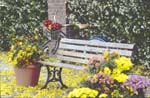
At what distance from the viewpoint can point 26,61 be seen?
6.70 metres

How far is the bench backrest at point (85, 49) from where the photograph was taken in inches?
235

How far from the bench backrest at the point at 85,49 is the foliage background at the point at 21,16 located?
11.7ft

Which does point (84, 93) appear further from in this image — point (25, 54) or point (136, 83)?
point (25, 54)

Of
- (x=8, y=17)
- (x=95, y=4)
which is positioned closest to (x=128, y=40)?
(x=95, y=4)

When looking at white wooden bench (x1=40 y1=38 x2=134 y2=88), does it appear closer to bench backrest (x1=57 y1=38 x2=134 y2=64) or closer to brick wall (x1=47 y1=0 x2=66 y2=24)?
bench backrest (x1=57 y1=38 x2=134 y2=64)

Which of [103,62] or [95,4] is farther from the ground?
[95,4]

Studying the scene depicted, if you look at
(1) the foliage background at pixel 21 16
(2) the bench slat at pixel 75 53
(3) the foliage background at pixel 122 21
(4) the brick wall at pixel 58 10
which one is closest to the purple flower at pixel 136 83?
(2) the bench slat at pixel 75 53

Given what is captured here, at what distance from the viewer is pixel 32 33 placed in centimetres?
1075

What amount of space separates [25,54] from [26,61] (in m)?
0.12

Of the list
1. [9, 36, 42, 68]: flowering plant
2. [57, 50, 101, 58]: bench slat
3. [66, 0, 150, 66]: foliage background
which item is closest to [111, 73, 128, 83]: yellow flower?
[57, 50, 101, 58]: bench slat

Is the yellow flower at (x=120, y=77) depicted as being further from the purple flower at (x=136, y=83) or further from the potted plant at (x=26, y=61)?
the potted plant at (x=26, y=61)

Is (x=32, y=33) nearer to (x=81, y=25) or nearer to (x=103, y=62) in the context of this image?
(x=81, y=25)

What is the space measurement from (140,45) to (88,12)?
4.95ft

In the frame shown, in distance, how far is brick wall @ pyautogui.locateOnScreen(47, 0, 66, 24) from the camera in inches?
387
